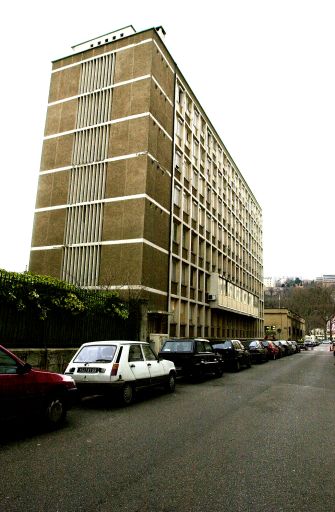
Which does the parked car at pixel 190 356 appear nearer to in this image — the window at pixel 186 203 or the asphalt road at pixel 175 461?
the asphalt road at pixel 175 461

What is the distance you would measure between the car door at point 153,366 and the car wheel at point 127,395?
3.52ft

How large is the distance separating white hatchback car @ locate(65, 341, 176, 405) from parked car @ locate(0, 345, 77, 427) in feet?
6.54

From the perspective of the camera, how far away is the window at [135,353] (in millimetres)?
10463

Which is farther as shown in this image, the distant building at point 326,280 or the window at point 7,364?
the distant building at point 326,280

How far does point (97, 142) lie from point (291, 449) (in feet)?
87.5

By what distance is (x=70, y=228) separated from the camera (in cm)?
2853

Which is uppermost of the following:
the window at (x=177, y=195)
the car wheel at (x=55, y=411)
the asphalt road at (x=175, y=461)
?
the window at (x=177, y=195)

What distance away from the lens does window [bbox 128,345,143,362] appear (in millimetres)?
10463

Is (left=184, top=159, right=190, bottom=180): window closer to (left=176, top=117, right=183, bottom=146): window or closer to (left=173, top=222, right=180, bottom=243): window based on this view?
(left=176, top=117, right=183, bottom=146): window

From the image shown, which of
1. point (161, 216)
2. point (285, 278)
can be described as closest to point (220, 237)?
point (161, 216)

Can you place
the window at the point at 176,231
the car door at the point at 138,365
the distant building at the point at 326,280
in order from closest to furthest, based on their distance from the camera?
the car door at the point at 138,365, the window at the point at 176,231, the distant building at the point at 326,280

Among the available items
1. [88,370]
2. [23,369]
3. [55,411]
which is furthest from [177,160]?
[23,369]

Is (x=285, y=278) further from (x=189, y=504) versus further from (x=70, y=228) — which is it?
(x=189, y=504)

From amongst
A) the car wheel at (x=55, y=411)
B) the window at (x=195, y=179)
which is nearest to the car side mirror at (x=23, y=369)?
the car wheel at (x=55, y=411)
